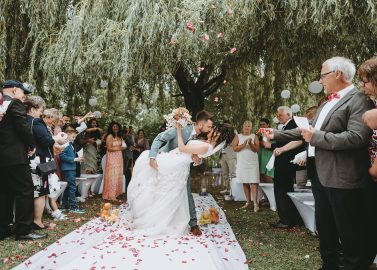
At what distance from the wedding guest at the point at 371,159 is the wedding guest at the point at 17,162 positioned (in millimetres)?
3224

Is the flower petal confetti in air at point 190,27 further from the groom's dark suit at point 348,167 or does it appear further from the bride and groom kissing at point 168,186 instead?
the groom's dark suit at point 348,167

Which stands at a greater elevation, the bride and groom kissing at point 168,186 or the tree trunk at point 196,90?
the tree trunk at point 196,90

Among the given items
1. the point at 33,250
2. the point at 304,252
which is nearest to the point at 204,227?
the point at 304,252

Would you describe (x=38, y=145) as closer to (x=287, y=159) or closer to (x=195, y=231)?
(x=195, y=231)

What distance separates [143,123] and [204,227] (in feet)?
30.9

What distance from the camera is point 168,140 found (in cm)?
489

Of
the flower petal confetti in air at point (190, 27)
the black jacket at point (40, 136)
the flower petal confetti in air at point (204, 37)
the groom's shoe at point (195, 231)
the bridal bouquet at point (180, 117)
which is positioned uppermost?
the flower petal confetti in air at point (190, 27)

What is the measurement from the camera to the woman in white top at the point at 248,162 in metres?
6.89

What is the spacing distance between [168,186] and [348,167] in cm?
232

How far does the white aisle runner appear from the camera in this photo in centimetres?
337

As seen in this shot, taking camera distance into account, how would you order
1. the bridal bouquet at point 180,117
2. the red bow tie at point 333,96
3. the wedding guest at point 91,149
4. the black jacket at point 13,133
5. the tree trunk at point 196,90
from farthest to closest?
the tree trunk at point 196,90
the wedding guest at point 91,149
the bridal bouquet at point 180,117
the black jacket at point 13,133
the red bow tie at point 333,96

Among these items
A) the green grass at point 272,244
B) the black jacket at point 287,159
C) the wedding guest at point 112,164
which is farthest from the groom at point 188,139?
the wedding guest at point 112,164

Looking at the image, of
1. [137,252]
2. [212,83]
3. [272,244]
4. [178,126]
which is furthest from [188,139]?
[212,83]

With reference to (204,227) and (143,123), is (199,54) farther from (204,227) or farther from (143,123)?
(143,123)
